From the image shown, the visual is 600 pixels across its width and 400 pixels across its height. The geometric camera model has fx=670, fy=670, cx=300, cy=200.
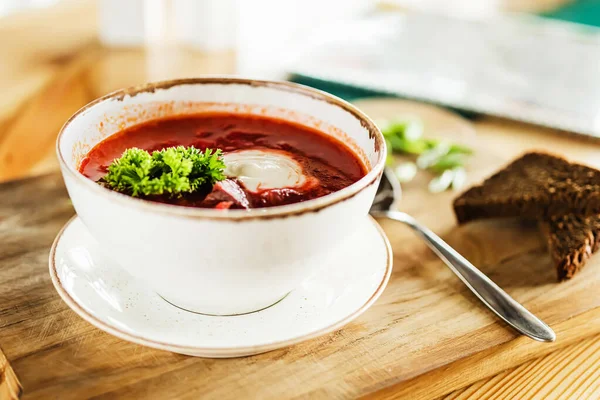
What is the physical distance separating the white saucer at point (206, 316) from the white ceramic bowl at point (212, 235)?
36mm

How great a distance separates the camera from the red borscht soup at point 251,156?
1115 millimetres

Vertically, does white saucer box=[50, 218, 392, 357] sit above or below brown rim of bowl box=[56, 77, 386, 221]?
below

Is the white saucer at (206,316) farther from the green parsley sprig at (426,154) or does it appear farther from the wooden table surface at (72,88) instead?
the green parsley sprig at (426,154)

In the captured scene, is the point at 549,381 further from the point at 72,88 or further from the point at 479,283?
the point at 72,88

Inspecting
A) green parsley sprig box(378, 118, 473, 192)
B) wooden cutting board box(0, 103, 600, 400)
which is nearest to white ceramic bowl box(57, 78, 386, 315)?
wooden cutting board box(0, 103, 600, 400)

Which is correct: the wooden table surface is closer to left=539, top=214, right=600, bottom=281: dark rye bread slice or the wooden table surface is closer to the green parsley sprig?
left=539, top=214, right=600, bottom=281: dark rye bread slice

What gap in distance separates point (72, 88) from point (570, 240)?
1.98 metres

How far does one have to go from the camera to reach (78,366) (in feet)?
3.58

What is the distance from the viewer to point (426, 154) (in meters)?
1.98

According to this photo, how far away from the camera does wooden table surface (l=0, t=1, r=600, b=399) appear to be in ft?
4.35

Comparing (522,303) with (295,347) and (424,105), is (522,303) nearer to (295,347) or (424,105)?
(295,347)

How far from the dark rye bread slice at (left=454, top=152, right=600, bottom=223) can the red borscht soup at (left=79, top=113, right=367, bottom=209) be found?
0.45 meters

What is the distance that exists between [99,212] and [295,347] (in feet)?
1.36

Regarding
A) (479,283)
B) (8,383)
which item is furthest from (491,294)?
(8,383)
